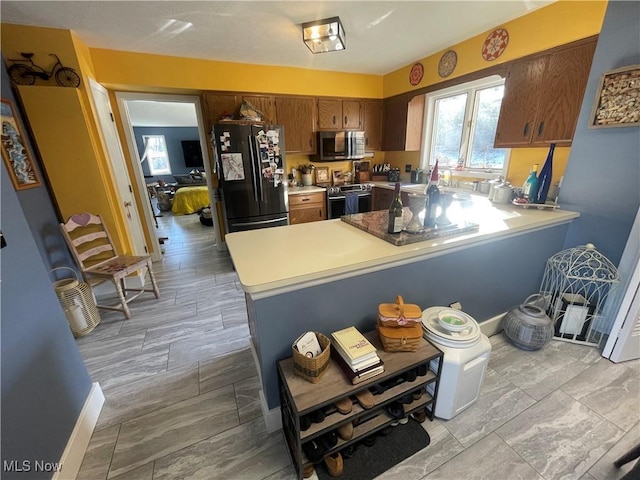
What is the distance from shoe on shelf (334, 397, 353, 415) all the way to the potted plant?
3.47 m

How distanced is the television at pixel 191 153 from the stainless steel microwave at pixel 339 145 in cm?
651

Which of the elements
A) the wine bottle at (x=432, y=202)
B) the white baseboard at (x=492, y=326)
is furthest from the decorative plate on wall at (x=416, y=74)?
the white baseboard at (x=492, y=326)

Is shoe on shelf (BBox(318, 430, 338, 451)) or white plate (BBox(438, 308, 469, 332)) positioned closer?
shoe on shelf (BBox(318, 430, 338, 451))

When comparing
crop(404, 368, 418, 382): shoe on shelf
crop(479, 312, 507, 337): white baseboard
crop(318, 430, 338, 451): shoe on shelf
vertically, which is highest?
crop(404, 368, 418, 382): shoe on shelf

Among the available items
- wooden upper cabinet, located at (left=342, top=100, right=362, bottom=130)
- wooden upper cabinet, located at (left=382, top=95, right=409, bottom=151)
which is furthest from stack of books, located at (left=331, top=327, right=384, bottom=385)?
wooden upper cabinet, located at (left=342, top=100, right=362, bottom=130)

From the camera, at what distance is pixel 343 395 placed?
1.03 meters

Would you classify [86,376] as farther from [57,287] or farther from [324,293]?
[324,293]

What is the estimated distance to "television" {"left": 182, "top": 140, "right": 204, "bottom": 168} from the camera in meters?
8.72

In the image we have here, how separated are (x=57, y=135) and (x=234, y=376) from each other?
2.62 meters

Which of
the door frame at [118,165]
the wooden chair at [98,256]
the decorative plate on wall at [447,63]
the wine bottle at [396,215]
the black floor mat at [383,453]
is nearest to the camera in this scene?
the black floor mat at [383,453]

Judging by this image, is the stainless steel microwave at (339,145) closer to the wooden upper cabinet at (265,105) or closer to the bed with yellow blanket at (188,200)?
the wooden upper cabinet at (265,105)

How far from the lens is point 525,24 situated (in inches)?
90.7

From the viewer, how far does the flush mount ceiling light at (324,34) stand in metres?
2.19

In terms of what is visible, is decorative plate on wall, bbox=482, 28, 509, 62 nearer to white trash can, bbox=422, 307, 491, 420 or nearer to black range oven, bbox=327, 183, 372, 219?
black range oven, bbox=327, 183, 372, 219
